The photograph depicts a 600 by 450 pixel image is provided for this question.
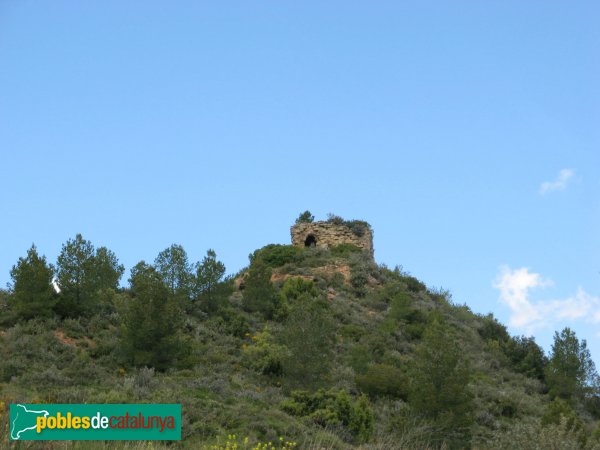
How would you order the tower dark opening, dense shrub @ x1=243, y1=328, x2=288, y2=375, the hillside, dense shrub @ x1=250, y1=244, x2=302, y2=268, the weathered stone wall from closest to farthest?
the hillside
dense shrub @ x1=243, y1=328, x2=288, y2=375
dense shrub @ x1=250, y1=244, x2=302, y2=268
the weathered stone wall
the tower dark opening

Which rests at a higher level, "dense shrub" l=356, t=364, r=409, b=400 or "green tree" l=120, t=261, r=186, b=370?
"green tree" l=120, t=261, r=186, b=370

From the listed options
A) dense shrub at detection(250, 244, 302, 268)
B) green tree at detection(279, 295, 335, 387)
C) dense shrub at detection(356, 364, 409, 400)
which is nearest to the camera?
green tree at detection(279, 295, 335, 387)

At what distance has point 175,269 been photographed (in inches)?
1350

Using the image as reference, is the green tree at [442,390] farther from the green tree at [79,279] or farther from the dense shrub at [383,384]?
the green tree at [79,279]

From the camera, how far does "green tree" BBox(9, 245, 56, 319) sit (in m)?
27.6

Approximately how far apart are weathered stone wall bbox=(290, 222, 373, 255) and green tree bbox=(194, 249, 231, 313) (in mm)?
21403

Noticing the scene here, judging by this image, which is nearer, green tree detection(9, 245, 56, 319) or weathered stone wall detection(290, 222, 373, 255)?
green tree detection(9, 245, 56, 319)

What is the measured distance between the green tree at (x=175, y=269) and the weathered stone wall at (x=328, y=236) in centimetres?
2245

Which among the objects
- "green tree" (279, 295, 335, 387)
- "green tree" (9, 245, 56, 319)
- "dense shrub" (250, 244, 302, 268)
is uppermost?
"dense shrub" (250, 244, 302, 268)

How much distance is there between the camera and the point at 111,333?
28.0m

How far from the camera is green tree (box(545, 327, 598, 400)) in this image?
3400cm

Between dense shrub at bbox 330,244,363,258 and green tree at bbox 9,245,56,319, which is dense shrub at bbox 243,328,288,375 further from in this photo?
dense shrub at bbox 330,244,363,258

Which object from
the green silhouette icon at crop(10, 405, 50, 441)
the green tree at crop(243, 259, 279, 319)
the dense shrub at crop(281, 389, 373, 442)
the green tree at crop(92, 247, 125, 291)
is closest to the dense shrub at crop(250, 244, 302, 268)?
the green tree at crop(243, 259, 279, 319)

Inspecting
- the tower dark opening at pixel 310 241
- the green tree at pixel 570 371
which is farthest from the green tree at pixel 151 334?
the tower dark opening at pixel 310 241
